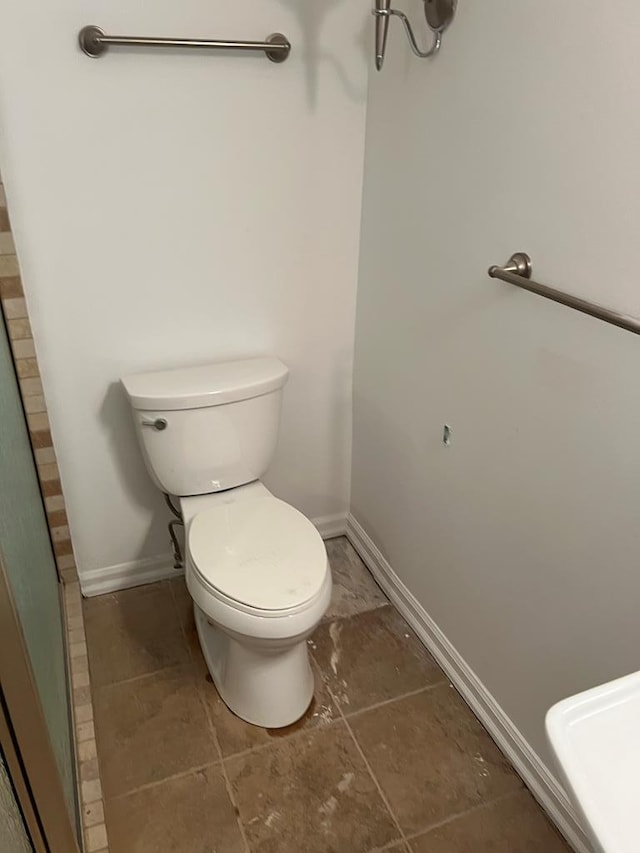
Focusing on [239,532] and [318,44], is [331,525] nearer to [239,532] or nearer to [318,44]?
[239,532]

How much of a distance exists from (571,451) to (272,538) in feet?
2.35

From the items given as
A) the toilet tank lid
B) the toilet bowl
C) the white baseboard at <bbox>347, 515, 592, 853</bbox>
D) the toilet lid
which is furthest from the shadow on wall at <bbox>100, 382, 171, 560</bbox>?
the white baseboard at <bbox>347, 515, 592, 853</bbox>

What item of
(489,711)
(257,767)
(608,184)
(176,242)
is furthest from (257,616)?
(608,184)

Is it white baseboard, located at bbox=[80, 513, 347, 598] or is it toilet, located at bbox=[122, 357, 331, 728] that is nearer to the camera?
toilet, located at bbox=[122, 357, 331, 728]

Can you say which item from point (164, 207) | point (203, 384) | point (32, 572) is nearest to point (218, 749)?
point (32, 572)

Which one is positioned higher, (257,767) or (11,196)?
(11,196)

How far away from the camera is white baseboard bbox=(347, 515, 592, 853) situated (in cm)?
145

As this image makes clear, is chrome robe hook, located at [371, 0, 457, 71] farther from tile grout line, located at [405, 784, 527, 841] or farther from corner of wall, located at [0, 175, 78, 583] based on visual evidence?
tile grout line, located at [405, 784, 527, 841]

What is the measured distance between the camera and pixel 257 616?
1460 millimetres

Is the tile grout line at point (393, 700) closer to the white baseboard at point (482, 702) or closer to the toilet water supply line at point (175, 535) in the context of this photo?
the white baseboard at point (482, 702)

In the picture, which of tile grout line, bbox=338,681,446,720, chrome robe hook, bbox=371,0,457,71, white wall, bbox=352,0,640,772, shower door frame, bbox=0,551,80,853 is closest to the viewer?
shower door frame, bbox=0,551,80,853

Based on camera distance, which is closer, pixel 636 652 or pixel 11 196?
pixel 636 652

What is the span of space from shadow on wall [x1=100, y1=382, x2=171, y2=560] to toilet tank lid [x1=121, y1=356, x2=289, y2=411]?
0.11m

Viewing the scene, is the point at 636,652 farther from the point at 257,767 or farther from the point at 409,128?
the point at 409,128
